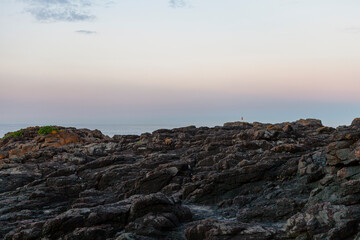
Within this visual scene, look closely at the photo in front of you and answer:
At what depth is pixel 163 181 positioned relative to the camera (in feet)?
98.8

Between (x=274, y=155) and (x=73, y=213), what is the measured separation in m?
17.0

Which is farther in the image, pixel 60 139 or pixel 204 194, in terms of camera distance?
pixel 60 139

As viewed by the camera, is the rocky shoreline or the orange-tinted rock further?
the orange-tinted rock

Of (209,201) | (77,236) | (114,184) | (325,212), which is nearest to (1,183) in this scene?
(114,184)

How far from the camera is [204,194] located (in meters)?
26.3

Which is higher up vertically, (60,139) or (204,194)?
(60,139)

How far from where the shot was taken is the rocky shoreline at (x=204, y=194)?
59.9 feet

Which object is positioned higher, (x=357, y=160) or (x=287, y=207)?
(x=357, y=160)

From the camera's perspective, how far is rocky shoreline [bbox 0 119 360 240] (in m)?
18.3

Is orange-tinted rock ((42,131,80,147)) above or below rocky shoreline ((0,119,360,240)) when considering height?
above

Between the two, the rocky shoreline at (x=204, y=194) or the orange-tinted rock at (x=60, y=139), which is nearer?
the rocky shoreline at (x=204, y=194)

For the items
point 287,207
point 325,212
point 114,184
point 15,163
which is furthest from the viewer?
point 15,163

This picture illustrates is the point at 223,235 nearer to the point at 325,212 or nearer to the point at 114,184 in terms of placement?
the point at 325,212

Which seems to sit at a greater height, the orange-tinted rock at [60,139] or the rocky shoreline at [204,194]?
the orange-tinted rock at [60,139]
